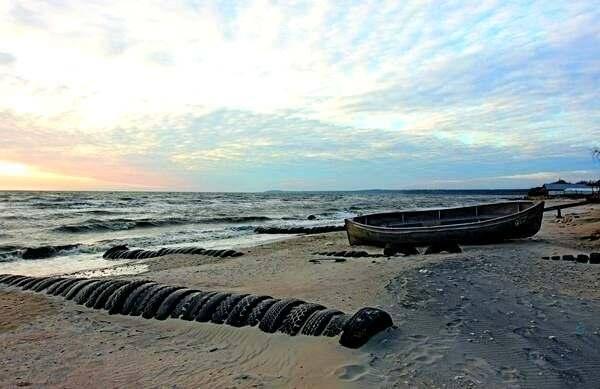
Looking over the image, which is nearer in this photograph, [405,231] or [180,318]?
[180,318]

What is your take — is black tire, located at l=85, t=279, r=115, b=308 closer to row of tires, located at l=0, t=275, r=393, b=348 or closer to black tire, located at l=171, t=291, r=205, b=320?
row of tires, located at l=0, t=275, r=393, b=348

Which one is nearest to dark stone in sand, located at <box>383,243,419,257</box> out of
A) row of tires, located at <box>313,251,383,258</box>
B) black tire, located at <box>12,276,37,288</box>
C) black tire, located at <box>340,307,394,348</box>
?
row of tires, located at <box>313,251,383,258</box>

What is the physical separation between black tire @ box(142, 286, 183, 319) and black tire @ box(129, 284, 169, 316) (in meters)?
0.11

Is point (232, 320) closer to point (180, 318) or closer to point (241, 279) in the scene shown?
point (180, 318)

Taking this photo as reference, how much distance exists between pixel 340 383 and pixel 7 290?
33.1ft

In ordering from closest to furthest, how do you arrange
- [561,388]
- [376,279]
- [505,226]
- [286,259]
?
[561,388] → [376,279] → [286,259] → [505,226]

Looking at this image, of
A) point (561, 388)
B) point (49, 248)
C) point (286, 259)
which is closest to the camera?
point (561, 388)

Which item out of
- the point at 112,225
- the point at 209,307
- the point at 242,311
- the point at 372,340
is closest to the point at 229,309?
the point at 242,311

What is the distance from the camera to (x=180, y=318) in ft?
27.6

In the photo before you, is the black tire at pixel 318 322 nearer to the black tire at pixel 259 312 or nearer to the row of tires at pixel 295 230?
the black tire at pixel 259 312

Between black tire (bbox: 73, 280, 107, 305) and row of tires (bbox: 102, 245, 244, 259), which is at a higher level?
black tire (bbox: 73, 280, 107, 305)

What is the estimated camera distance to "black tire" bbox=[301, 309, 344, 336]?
6895mm

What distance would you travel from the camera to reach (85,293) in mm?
10367

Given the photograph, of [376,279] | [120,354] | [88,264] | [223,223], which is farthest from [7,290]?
[223,223]
